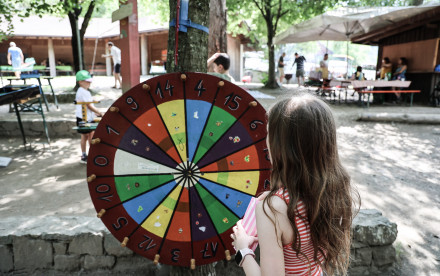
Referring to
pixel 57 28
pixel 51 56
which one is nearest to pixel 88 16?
pixel 51 56

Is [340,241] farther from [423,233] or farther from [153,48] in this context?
[153,48]

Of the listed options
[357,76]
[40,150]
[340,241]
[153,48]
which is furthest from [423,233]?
[153,48]

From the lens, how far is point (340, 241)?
1310mm

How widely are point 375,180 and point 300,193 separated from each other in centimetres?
383

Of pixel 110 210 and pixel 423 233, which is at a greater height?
pixel 110 210

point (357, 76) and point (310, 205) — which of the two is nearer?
point (310, 205)

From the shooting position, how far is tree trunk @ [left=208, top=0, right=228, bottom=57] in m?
5.00

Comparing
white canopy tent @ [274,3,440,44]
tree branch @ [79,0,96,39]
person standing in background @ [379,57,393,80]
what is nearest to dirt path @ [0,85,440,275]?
white canopy tent @ [274,3,440,44]

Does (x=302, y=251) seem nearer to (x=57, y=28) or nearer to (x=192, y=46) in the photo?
(x=192, y=46)

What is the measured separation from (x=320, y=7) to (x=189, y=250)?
1442cm

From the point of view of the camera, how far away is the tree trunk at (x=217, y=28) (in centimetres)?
500

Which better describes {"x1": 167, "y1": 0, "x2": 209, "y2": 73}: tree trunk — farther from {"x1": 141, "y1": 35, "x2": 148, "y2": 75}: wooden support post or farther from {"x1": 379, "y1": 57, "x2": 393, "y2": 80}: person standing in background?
{"x1": 141, "y1": 35, "x2": 148, "y2": 75}: wooden support post

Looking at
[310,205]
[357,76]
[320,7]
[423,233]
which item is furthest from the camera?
[320,7]

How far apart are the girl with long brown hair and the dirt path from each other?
3.27 ft
